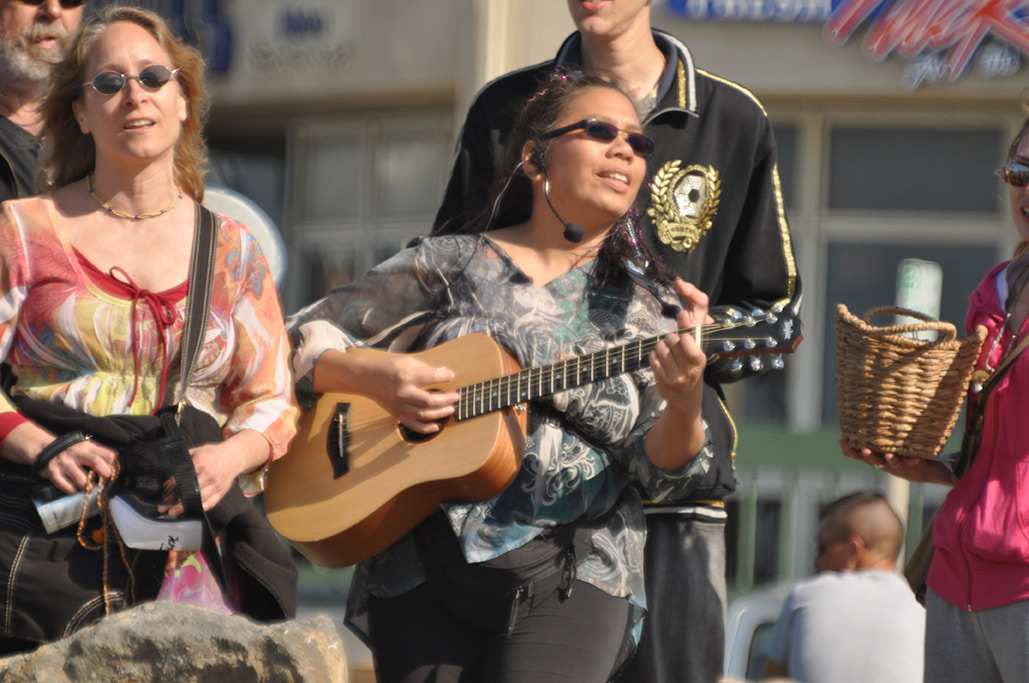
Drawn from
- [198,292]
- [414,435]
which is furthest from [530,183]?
[198,292]

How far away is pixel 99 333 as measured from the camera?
4320mm

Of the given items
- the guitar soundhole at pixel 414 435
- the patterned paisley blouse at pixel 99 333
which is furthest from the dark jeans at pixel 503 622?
the patterned paisley blouse at pixel 99 333

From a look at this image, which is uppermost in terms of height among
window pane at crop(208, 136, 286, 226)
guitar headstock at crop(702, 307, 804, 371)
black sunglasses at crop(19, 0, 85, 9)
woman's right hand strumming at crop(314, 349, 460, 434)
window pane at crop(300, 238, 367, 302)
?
black sunglasses at crop(19, 0, 85, 9)

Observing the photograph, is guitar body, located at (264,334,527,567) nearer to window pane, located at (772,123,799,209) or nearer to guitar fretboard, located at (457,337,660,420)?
guitar fretboard, located at (457,337,660,420)

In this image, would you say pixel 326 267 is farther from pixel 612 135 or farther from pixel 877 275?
pixel 612 135

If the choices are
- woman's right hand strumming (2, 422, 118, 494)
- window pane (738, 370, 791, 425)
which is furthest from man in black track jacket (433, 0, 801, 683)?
window pane (738, 370, 791, 425)

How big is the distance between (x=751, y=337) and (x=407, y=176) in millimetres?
11738

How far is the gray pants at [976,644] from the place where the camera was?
181 inches

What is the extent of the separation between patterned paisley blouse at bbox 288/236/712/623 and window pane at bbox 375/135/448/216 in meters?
11.1

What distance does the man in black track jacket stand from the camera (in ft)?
16.0

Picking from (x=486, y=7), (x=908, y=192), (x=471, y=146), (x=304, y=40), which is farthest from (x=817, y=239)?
(x=471, y=146)

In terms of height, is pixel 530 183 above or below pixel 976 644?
above

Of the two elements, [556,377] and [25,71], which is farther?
[25,71]

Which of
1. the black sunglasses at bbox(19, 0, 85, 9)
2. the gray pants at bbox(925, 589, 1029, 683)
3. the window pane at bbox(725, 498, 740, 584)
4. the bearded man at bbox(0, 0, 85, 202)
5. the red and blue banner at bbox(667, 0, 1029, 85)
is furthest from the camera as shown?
the red and blue banner at bbox(667, 0, 1029, 85)
